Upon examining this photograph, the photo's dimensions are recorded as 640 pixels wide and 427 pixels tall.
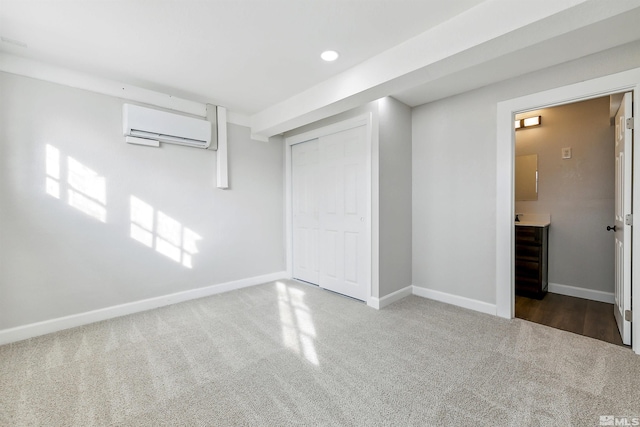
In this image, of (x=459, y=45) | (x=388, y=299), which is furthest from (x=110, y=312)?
(x=459, y=45)

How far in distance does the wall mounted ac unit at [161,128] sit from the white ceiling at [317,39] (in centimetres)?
32

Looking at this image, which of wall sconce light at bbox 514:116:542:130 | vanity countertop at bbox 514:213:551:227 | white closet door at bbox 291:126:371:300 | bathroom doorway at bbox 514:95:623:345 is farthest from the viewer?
wall sconce light at bbox 514:116:542:130

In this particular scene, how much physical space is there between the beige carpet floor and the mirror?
199cm

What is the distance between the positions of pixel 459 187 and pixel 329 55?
202 centimetres

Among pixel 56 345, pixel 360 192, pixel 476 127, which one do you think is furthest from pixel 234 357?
pixel 476 127

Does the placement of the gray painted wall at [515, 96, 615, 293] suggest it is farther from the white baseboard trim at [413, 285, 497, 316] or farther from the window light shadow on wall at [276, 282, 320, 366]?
the window light shadow on wall at [276, 282, 320, 366]

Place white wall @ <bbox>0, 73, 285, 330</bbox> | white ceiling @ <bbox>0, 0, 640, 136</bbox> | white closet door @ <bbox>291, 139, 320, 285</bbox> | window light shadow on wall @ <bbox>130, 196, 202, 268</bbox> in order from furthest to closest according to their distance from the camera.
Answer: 1. white closet door @ <bbox>291, 139, 320, 285</bbox>
2. window light shadow on wall @ <bbox>130, 196, 202, 268</bbox>
3. white wall @ <bbox>0, 73, 285, 330</bbox>
4. white ceiling @ <bbox>0, 0, 640, 136</bbox>

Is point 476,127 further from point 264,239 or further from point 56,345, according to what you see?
point 56,345

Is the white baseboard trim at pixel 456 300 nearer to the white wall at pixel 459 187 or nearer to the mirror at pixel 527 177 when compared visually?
the white wall at pixel 459 187

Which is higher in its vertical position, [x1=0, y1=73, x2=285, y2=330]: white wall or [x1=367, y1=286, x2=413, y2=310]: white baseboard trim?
[x1=0, y1=73, x2=285, y2=330]: white wall

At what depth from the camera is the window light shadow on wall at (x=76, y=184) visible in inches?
102

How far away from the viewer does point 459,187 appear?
3178 millimetres

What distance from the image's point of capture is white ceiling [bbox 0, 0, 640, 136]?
175 centimetres

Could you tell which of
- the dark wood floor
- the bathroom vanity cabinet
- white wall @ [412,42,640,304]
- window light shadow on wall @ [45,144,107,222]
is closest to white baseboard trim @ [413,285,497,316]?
white wall @ [412,42,640,304]
